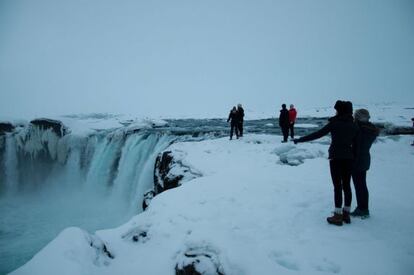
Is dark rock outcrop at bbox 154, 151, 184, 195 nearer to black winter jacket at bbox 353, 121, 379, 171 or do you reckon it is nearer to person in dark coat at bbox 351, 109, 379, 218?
person in dark coat at bbox 351, 109, 379, 218

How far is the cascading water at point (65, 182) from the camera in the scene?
16828mm

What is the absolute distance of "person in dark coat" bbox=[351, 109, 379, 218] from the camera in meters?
5.79

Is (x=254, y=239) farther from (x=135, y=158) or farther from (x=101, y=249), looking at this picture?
(x=135, y=158)

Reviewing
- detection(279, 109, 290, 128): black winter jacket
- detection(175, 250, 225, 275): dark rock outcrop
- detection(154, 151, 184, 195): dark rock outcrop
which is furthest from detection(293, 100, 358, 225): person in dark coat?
detection(279, 109, 290, 128): black winter jacket

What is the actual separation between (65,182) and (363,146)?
79.0 feet

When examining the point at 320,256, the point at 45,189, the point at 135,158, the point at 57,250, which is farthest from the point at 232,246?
the point at 45,189

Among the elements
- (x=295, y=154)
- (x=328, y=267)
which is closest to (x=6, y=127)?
(x=295, y=154)

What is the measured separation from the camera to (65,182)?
78.9 ft

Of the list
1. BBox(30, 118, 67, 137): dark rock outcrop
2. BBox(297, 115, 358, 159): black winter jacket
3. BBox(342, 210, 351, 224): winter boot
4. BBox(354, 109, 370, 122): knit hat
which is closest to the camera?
BBox(297, 115, 358, 159): black winter jacket

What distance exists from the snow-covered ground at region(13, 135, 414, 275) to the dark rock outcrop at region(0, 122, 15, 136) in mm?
23358

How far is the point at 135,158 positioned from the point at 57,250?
16169mm

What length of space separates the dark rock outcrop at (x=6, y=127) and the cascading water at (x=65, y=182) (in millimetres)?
641

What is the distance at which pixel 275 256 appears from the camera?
4.77 metres

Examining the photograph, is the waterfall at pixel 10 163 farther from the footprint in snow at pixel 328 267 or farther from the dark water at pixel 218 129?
the footprint in snow at pixel 328 267
